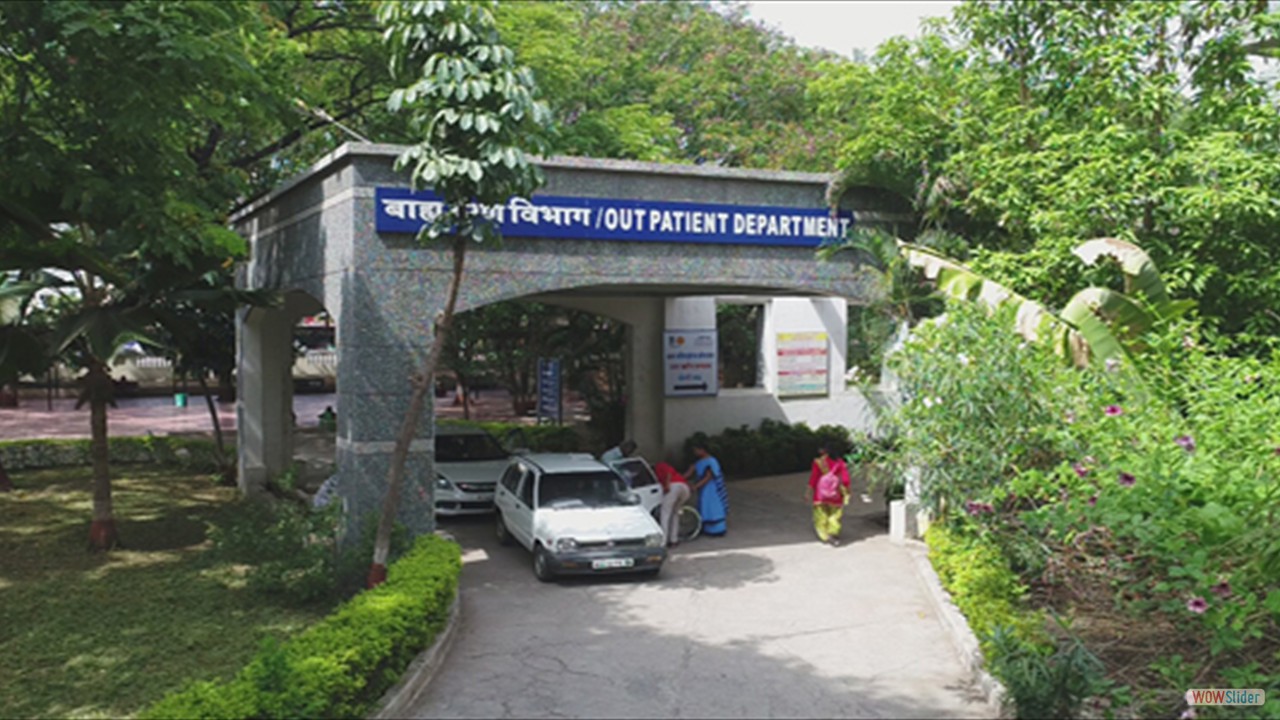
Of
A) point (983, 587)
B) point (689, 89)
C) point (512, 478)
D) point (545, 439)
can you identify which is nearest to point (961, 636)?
point (983, 587)

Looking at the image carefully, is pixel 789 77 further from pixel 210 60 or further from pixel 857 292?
pixel 210 60

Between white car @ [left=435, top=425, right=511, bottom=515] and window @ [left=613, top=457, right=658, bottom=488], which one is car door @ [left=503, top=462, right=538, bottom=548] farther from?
white car @ [left=435, top=425, right=511, bottom=515]

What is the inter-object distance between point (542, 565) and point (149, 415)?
2741cm

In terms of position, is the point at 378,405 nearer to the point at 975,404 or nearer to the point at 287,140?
→ the point at 975,404

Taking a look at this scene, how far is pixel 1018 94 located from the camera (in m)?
15.9

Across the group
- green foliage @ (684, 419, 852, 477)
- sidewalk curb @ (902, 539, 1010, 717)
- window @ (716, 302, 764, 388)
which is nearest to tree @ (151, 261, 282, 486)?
sidewalk curb @ (902, 539, 1010, 717)

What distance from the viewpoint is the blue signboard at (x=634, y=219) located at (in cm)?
1262

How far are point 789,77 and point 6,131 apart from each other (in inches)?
940

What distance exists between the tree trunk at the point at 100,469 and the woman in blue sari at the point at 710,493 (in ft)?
26.9

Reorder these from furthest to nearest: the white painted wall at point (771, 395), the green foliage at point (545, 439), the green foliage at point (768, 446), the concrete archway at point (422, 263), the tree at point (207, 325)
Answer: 1. the green foliage at point (545, 439)
2. the white painted wall at point (771, 395)
3. the green foliage at point (768, 446)
4. the tree at point (207, 325)
5. the concrete archway at point (422, 263)

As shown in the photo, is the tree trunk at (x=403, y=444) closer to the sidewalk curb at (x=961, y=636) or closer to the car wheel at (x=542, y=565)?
the car wheel at (x=542, y=565)

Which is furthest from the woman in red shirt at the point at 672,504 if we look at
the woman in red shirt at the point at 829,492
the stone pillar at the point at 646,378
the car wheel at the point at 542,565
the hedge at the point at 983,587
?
the stone pillar at the point at 646,378

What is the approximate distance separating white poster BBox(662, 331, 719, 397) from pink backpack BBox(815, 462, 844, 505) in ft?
25.2

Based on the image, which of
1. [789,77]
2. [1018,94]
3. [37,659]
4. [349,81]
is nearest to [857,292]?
[1018,94]
